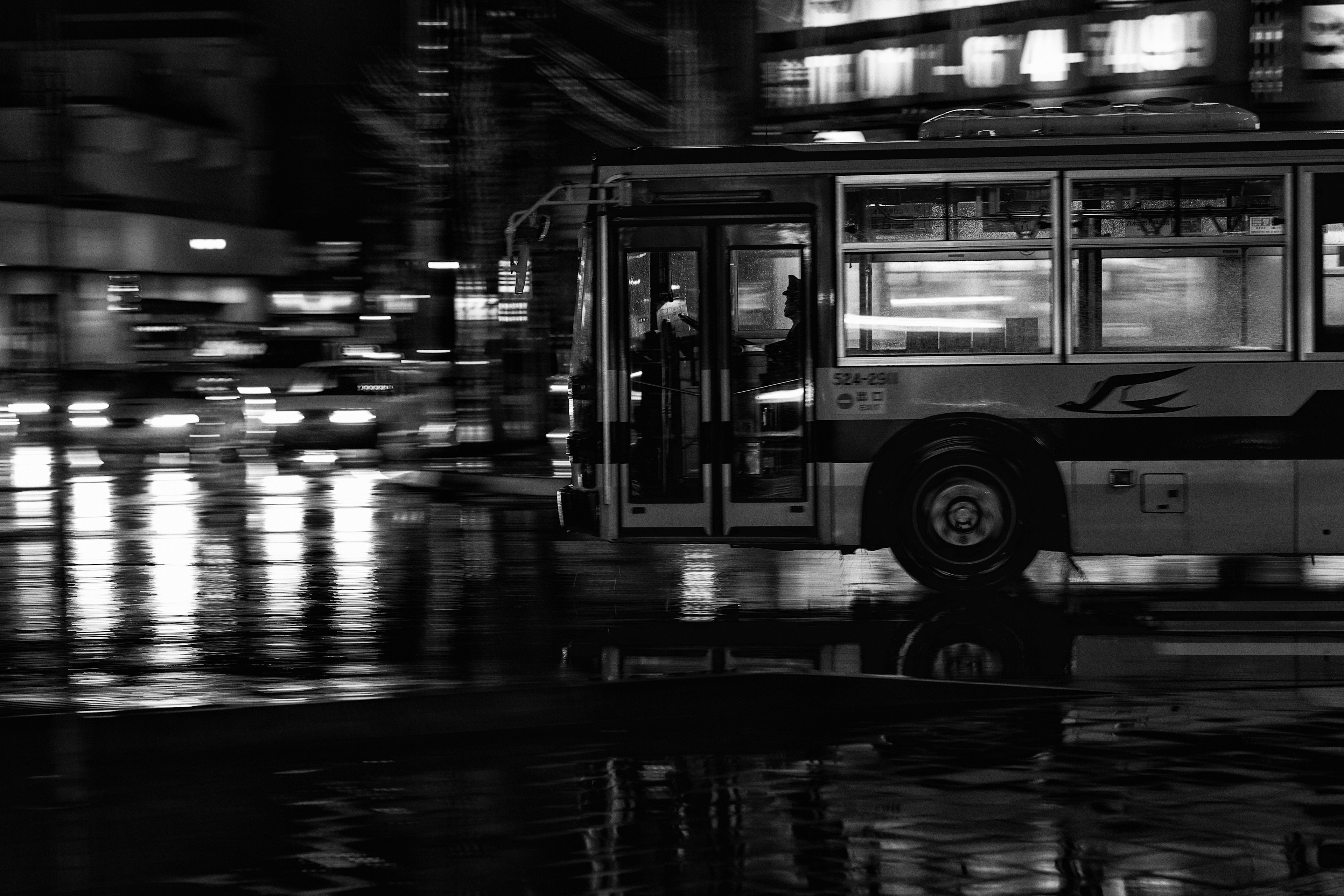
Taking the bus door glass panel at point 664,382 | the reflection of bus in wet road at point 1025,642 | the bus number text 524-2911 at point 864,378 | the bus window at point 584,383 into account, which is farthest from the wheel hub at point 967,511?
the bus window at point 584,383

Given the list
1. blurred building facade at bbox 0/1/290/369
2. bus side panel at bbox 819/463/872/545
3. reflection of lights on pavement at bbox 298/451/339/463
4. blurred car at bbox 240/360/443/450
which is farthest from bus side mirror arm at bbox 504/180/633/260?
blurred building facade at bbox 0/1/290/369

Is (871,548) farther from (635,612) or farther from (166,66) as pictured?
(166,66)

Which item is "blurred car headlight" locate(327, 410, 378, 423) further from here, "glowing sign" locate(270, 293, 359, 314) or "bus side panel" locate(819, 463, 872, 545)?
"glowing sign" locate(270, 293, 359, 314)

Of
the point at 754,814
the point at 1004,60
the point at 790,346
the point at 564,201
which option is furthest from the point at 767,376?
the point at 1004,60

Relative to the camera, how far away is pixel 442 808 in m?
6.71

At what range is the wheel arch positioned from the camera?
12.2 meters

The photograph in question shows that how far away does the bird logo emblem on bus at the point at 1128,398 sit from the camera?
12.2m

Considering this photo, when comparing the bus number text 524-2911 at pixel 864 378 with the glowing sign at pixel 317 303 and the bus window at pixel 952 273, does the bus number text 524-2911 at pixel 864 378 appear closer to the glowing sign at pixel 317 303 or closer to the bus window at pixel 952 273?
the bus window at pixel 952 273

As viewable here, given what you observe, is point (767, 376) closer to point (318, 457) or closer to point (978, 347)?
point (978, 347)

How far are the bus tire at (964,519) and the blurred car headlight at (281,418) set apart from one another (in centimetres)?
2099

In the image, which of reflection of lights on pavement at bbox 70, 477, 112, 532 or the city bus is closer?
the city bus

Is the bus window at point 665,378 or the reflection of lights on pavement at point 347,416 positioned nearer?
the bus window at point 665,378

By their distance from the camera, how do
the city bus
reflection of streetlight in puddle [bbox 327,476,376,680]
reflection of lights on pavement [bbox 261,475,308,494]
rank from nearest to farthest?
reflection of streetlight in puddle [bbox 327,476,376,680] → the city bus → reflection of lights on pavement [bbox 261,475,308,494]

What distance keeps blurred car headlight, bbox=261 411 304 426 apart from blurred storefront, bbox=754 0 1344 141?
32.6 feet
